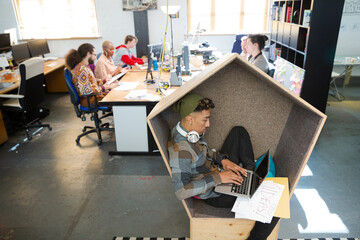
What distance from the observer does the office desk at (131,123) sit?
3188 mm

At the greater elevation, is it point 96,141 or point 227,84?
point 227,84

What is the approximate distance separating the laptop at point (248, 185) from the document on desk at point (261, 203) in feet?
0.13

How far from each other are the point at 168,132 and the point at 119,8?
18.5ft

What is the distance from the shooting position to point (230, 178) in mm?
1676

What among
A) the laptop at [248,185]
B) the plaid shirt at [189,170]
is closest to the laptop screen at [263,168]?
the laptop at [248,185]

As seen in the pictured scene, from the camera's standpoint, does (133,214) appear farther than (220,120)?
Yes

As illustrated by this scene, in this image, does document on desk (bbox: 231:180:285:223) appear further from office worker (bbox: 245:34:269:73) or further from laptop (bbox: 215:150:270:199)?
office worker (bbox: 245:34:269:73)

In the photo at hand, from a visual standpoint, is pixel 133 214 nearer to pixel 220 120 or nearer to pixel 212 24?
pixel 220 120

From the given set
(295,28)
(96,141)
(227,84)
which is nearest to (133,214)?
(227,84)

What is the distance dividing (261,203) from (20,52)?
17.3 feet

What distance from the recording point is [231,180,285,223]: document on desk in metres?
1.49

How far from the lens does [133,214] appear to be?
8.11 feet

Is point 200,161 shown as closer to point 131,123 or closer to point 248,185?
point 248,185

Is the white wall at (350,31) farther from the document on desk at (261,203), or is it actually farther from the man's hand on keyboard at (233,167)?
the document on desk at (261,203)
